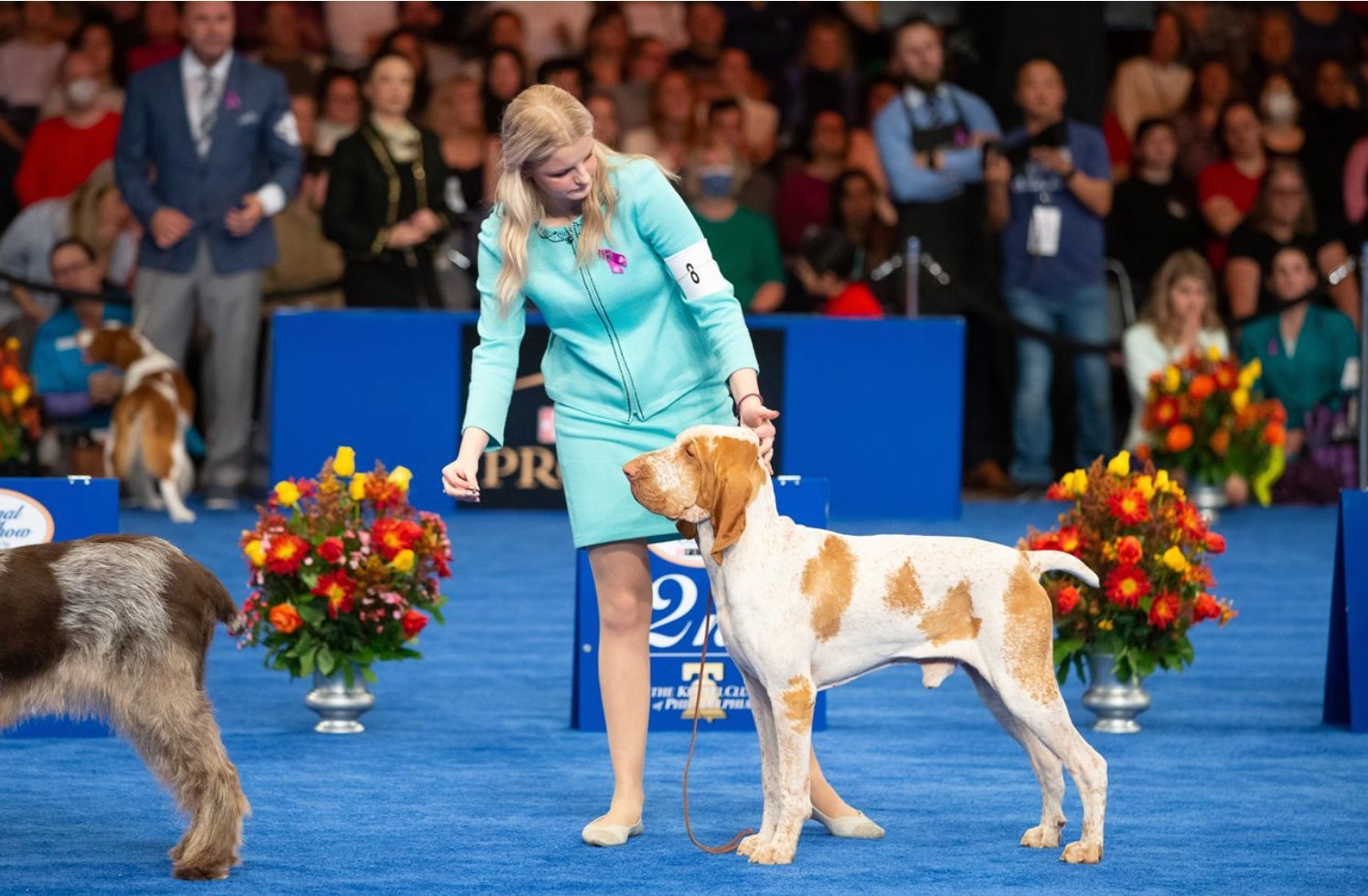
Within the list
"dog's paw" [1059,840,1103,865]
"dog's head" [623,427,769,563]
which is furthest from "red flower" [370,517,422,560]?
"dog's paw" [1059,840,1103,865]

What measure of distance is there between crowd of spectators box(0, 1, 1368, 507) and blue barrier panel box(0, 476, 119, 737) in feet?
15.0

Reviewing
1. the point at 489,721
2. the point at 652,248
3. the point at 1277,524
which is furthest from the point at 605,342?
the point at 1277,524

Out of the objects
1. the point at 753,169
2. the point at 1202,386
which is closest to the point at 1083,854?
the point at 1202,386

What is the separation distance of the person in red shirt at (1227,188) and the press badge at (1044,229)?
Result: 3.76 feet

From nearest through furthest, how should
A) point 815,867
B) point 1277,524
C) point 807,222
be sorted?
point 815,867 → point 1277,524 → point 807,222

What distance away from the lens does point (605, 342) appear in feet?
14.9

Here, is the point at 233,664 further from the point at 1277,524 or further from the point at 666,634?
the point at 1277,524

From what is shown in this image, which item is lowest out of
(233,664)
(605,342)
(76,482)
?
(233,664)

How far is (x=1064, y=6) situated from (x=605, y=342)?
774 centimetres

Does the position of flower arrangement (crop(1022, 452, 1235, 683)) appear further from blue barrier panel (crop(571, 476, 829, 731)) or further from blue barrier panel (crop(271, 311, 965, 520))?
blue barrier panel (crop(271, 311, 965, 520))

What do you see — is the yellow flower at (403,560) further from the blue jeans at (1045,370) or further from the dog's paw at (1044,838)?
the blue jeans at (1045,370)

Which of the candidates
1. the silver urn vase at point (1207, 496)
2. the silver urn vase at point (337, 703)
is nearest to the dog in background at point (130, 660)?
the silver urn vase at point (337, 703)

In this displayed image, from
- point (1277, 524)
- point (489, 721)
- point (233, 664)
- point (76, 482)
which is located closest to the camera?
point (76, 482)

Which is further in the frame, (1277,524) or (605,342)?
(1277,524)
